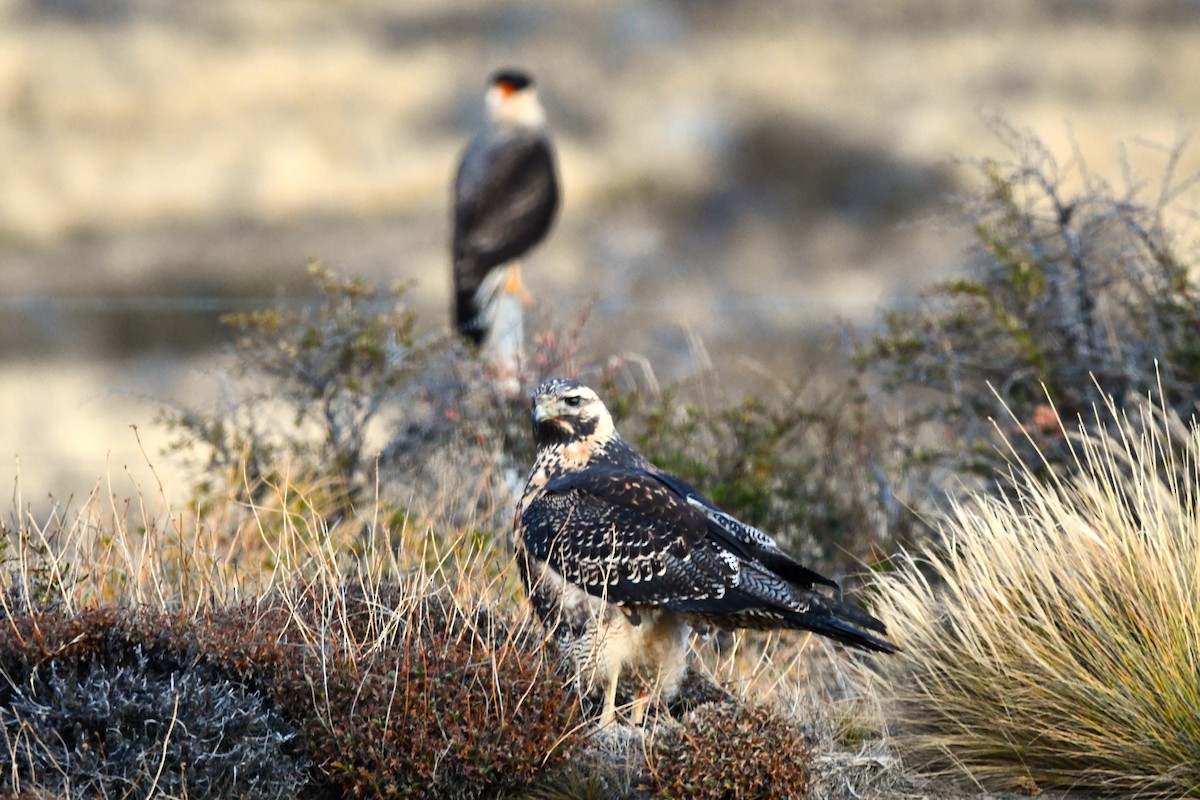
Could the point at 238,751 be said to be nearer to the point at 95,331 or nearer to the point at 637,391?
the point at 637,391

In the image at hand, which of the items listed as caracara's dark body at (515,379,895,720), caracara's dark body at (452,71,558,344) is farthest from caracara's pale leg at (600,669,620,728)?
caracara's dark body at (452,71,558,344)

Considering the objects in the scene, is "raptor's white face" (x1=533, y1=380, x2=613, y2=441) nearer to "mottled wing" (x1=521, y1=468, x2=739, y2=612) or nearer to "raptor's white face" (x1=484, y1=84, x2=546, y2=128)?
"mottled wing" (x1=521, y1=468, x2=739, y2=612)

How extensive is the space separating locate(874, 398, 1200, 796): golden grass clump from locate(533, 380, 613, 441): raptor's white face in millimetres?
1146

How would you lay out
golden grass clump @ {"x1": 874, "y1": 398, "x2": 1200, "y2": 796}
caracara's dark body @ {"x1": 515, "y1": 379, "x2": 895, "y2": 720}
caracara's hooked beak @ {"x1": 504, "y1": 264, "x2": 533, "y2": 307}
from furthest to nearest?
caracara's hooked beak @ {"x1": 504, "y1": 264, "x2": 533, "y2": 307} < caracara's dark body @ {"x1": 515, "y1": 379, "x2": 895, "y2": 720} < golden grass clump @ {"x1": 874, "y1": 398, "x2": 1200, "y2": 796}

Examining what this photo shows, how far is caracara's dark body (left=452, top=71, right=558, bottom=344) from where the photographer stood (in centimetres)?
1050

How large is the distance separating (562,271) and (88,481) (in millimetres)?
6739

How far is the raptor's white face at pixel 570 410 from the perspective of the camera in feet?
16.3

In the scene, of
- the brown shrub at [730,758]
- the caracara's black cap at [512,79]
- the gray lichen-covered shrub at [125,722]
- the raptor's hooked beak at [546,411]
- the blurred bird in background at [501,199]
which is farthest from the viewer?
the caracara's black cap at [512,79]

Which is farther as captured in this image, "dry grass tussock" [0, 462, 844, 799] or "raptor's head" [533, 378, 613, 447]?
"raptor's head" [533, 378, 613, 447]

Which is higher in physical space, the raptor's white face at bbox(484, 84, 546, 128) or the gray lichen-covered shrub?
the raptor's white face at bbox(484, 84, 546, 128)

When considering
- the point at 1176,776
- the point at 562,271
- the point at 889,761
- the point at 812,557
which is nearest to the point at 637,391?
the point at 812,557

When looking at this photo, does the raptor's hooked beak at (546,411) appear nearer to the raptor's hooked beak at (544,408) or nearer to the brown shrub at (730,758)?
the raptor's hooked beak at (544,408)

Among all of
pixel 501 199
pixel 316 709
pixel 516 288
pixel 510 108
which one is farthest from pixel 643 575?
pixel 510 108

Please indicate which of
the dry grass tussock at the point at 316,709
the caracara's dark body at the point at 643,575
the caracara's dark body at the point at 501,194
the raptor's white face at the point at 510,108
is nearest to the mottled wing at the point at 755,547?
the caracara's dark body at the point at 643,575
